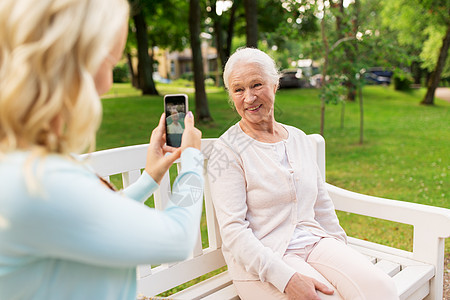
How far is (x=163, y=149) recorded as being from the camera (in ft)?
5.16

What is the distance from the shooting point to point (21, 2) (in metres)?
0.83

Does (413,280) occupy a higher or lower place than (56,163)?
lower

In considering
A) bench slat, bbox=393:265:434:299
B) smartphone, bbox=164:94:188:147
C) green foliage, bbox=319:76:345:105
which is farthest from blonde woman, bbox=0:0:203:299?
green foliage, bbox=319:76:345:105

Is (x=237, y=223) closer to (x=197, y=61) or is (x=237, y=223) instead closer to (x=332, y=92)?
(x=332, y=92)

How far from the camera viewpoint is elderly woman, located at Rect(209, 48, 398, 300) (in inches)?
79.9

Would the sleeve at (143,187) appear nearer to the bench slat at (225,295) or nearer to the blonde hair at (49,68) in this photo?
the blonde hair at (49,68)

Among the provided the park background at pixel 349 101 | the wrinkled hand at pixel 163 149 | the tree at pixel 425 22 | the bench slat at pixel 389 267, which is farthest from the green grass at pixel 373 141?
the tree at pixel 425 22

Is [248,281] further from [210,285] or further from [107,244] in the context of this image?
[107,244]

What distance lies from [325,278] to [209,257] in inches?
28.9

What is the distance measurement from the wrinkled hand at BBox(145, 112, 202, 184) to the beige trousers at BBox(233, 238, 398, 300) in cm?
93

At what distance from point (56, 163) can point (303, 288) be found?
1.43m

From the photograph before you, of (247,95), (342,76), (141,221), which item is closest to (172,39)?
(342,76)

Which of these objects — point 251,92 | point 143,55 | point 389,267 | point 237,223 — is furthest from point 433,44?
point 237,223

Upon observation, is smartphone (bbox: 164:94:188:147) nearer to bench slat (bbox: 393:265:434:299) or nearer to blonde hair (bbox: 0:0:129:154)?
blonde hair (bbox: 0:0:129:154)
